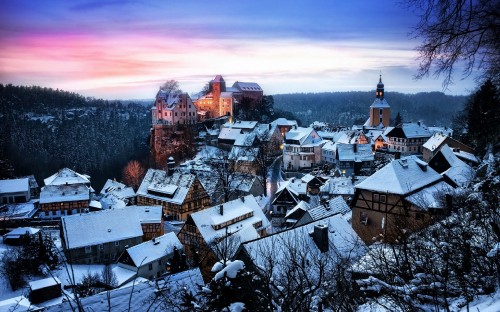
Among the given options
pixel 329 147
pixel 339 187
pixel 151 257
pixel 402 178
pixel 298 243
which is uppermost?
pixel 402 178

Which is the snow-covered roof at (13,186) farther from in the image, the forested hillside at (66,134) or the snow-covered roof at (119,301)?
the snow-covered roof at (119,301)

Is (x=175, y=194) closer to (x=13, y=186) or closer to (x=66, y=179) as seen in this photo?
(x=66, y=179)

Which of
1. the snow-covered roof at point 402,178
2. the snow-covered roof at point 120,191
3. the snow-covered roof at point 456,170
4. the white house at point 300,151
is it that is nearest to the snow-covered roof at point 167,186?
the snow-covered roof at point 120,191

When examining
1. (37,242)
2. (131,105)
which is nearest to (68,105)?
(131,105)

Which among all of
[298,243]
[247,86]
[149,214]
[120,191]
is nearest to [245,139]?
[120,191]

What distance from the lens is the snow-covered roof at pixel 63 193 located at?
44.2 meters

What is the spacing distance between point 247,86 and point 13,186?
66751 millimetres

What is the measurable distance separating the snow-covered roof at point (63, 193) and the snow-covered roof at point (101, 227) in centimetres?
1406

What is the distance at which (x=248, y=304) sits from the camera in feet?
20.7

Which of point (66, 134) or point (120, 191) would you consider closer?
point (120, 191)

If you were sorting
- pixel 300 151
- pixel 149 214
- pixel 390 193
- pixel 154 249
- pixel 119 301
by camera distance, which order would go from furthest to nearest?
pixel 300 151 → pixel 149 214 → pixel 154 249 → pixel 390 193 → pixel 119 301

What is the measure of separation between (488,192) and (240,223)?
69.2 ft

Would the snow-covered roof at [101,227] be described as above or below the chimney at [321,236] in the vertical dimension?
below

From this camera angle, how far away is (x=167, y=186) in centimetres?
4347
